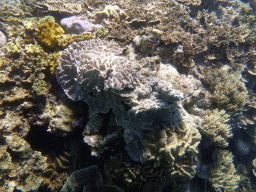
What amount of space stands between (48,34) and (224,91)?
5.93 meters

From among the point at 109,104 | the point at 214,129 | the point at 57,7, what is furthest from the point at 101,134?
the point at 57,7

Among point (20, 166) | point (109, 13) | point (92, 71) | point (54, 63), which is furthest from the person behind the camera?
point (109, 13)

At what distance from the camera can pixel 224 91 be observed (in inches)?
200

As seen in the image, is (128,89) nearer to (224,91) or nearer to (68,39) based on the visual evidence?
(68,39)

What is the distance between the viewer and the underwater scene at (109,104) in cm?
317

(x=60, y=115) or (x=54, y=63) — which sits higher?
(x=54, y=63)

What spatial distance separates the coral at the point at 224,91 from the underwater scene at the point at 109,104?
36 mm

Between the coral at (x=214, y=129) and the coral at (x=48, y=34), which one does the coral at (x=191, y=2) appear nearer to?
the coral at (x=214, y=129)

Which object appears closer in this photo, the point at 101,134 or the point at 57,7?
the point at 101,134

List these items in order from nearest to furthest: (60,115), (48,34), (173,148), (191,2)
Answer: (173,148)
(60,115)
(48,34)
(191,2)

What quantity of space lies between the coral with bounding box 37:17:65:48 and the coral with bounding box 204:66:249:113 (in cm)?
510

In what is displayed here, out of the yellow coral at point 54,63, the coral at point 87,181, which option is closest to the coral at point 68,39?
the yellow coral at point 54,63

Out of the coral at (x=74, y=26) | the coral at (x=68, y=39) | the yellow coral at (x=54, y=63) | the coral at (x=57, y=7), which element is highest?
the coral at (x=57, y=7)

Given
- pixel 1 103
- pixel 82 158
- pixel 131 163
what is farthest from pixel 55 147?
pixel 131 163
